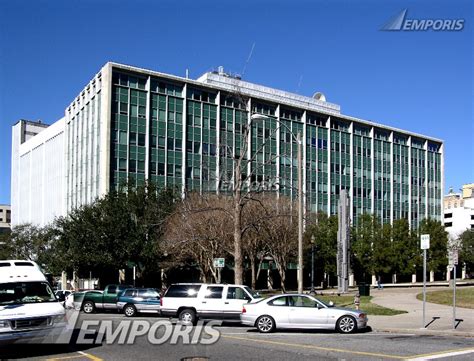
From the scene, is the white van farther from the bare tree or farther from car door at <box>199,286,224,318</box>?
the bare tree

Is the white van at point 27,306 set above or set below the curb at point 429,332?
above

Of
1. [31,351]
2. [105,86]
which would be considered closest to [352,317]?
[31,351]

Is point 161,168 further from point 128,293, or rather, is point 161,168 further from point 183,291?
point 183,291

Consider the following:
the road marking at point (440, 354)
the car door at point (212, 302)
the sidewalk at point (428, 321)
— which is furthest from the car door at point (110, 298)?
the road marking at point (440, 354)

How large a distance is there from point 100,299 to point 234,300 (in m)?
12.3

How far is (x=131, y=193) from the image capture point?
168 feet

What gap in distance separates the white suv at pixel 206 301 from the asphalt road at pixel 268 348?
3.71 m

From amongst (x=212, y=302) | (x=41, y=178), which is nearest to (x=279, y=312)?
(x=212, y=302)

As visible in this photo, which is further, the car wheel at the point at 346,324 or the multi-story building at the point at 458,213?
the multi-story building at the point at 458,213

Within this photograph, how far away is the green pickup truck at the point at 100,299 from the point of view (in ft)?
102

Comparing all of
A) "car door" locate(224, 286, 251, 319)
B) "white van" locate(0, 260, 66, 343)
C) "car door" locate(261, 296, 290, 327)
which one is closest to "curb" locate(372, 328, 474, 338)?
"car door" locate(261, 296, 290, 327)

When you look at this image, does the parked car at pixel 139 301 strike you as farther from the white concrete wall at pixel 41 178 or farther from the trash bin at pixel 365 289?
the white concrete wall at pixel 41 178

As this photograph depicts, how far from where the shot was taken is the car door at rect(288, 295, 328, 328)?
18.3m

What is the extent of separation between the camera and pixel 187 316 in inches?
860
